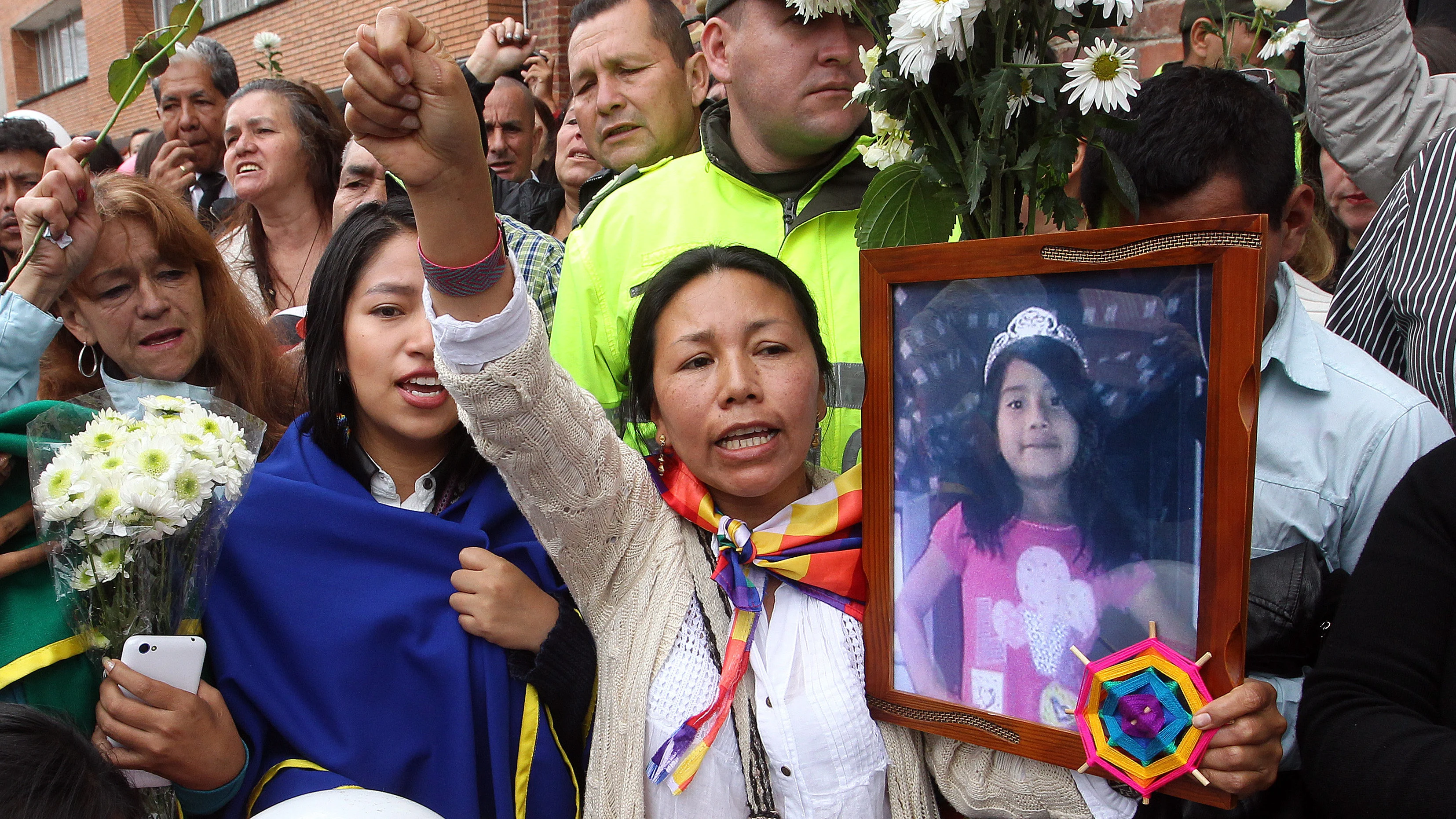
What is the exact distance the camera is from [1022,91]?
144 centimetres

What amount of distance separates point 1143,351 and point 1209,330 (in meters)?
0.09

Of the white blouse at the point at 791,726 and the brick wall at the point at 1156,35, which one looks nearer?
the white blouse at the point at 791,726

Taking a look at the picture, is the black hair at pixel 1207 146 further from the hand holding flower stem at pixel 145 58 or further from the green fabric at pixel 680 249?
the hand holding flower stem at pixel 145 58

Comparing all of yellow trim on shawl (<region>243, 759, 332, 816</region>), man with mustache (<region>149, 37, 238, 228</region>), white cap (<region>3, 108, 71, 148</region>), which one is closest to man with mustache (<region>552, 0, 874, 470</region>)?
yellow trim on shawl (<region>243, 759, 332, 816</region>)

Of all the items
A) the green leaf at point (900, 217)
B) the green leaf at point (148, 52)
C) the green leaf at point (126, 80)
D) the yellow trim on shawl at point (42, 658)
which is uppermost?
the green leaf at point (148, 52)

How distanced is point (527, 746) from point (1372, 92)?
224cm

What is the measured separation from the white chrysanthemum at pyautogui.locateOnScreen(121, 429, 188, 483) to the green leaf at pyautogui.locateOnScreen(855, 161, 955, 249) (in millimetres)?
1113

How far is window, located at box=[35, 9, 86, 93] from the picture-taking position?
19.7 meters

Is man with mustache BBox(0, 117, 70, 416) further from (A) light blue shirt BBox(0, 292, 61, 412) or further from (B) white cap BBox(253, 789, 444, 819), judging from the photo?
(B) white cap BBox(253, 789, 444, 819)

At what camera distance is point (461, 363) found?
4.59 feet

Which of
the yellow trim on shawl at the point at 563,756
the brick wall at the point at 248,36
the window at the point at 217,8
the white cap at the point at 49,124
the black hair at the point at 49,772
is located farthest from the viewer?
the window at the point at 217,8

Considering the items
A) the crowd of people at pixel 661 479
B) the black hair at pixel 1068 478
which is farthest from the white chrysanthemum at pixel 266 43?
the black hair at pixel 1068 478

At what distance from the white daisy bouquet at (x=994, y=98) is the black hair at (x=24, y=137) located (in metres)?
3.71

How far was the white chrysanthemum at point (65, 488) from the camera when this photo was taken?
1.41 metres
